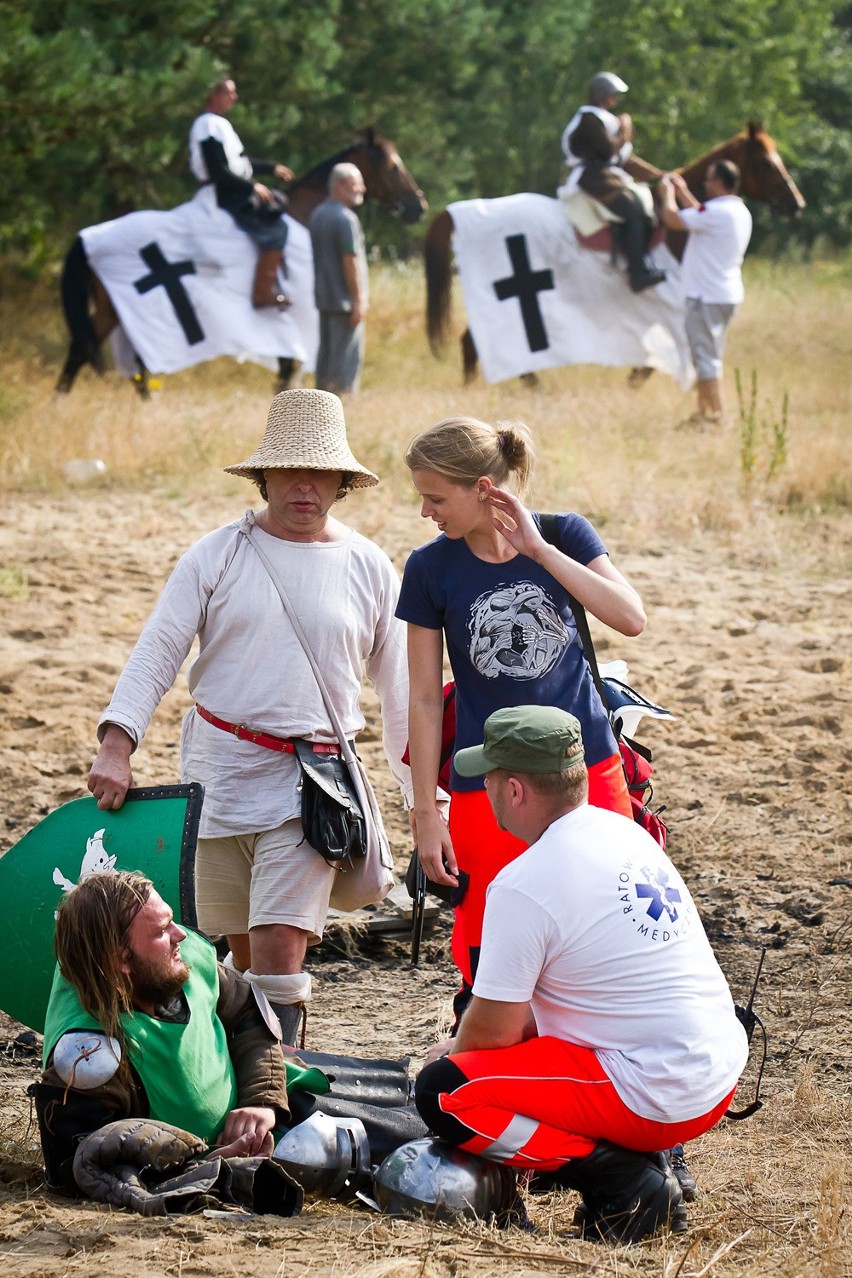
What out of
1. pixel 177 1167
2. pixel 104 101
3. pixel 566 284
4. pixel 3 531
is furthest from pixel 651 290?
pixel 177 1167

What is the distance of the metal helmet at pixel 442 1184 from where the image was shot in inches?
124

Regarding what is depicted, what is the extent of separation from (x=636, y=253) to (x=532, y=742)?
470 inches

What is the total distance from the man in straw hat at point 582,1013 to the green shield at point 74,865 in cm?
85

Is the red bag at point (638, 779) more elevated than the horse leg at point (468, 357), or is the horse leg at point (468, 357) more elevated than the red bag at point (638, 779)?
the red bag at point (638, 779)

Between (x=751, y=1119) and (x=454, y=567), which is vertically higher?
(x=454, y=567)

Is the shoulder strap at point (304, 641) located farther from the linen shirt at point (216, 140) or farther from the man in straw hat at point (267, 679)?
the linen shirt at point (216, 140)

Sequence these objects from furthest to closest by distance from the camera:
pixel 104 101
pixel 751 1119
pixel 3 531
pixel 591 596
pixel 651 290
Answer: pixel 651 290 → pixel 104 101 → pixel 3 531 → pixel 751 1119 → pixel 591 596

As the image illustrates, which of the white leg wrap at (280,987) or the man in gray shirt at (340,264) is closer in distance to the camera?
the white leg wrap at (280,987)

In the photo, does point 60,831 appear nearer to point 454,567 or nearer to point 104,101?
point 454,567

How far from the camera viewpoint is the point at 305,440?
4062 millimetres

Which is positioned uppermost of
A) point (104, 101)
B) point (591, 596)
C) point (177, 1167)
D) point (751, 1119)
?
point (104, 101)

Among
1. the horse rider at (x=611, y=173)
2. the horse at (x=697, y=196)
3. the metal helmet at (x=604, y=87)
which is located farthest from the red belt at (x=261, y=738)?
the metal helmet at (x=604, y=87)

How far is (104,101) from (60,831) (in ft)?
35.8

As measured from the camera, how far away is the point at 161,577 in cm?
880
